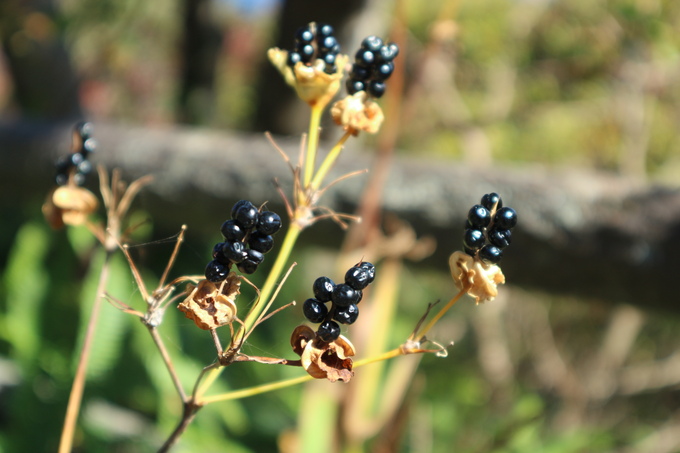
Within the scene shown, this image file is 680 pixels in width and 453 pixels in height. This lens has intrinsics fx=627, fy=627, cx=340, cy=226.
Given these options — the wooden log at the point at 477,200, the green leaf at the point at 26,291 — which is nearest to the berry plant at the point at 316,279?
the wooden log at the point at 477,200

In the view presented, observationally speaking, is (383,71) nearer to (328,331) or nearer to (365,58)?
(365,58)

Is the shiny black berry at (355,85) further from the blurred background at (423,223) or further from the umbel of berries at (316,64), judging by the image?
the blurred background at (423,223)

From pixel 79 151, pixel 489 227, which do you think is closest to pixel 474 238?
pixel 489 227

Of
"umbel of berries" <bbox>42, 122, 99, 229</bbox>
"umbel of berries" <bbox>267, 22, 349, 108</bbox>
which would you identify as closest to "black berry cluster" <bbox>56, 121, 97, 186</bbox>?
"umbel of berries" <bbox>42, 122, 99, 229</bbox>

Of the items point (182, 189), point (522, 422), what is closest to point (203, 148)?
point (182, 189)

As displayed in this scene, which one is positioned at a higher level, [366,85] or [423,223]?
[366,85]

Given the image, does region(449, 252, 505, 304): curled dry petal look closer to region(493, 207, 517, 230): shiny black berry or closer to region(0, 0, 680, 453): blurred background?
region(493, 207, 517, 230): shiny black berry

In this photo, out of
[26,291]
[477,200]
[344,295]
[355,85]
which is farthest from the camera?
[26,291]
